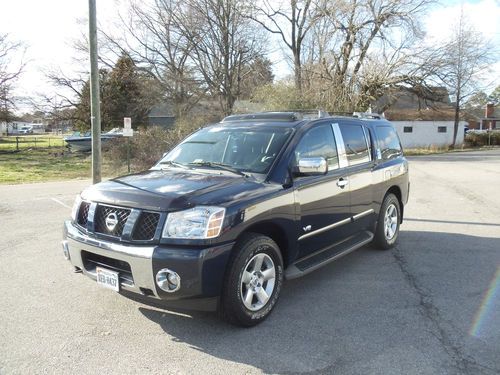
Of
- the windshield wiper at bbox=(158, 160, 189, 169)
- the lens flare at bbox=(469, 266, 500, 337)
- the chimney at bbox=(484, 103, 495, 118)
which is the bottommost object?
the lens flare at bbox=(469, 266, 500, 337)

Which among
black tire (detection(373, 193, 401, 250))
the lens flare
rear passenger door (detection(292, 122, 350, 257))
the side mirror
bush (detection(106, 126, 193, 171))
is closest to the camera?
the lens flare

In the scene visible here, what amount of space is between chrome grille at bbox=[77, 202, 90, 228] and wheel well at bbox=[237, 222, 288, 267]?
149cm

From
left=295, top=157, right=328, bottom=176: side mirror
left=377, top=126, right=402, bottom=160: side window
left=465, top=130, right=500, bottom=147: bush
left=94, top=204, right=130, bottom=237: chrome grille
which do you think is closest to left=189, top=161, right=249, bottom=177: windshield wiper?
left=295, top=157, right=328, bottom=176: side mirror

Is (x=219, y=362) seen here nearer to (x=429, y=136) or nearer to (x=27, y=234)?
(x=27, y=234)

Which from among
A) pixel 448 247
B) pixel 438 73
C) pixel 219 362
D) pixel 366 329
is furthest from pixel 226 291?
pixel 438 73

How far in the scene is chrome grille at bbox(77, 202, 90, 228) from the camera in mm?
4234

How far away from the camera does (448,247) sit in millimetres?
6742

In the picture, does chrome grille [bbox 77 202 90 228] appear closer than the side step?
Yes

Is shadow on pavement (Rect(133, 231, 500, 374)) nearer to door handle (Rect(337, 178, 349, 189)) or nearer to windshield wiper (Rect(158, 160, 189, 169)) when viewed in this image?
door handle (Rect(337, 178, 349, 189))

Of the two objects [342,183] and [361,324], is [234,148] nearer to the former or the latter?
[342,183]

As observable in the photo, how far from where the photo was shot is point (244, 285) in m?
3.96

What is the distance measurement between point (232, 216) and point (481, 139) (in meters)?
52.2

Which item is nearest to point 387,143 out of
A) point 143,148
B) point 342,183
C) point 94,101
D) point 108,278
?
point 342,183

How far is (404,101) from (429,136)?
6513mm
